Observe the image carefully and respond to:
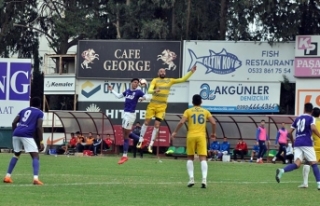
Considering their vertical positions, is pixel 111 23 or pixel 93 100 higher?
pixel 111 23

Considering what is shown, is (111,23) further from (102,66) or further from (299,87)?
(299,87)

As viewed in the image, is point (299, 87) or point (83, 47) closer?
point (299, 87)

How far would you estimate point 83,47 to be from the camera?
57.2 metres

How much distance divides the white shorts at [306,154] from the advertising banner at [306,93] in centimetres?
3003

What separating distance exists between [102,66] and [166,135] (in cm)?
883

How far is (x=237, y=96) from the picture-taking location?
54.2 metres

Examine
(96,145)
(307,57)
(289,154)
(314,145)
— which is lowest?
(96,145)

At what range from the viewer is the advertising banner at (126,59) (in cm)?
5522

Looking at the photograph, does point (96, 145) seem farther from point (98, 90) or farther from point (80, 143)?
point (98, 90)

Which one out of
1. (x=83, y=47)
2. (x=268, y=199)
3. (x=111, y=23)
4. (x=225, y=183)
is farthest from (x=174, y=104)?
(x=268, y=199)

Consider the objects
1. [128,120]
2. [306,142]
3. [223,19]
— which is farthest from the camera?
[223,19]

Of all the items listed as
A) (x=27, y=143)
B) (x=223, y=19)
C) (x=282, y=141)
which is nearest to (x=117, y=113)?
(x=223, y=19)

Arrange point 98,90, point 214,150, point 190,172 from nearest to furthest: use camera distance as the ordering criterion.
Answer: point 190,172 < point 214,150 < point 98,90

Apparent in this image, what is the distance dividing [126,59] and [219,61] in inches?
235
